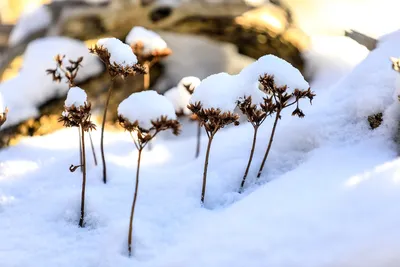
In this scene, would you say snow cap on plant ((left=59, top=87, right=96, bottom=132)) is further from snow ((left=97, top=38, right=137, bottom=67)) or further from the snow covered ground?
the snow covered ground

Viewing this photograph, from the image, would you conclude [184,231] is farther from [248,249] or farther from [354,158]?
[354,158]

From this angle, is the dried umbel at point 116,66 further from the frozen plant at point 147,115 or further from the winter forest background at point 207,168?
the frozen plant at point 147,115

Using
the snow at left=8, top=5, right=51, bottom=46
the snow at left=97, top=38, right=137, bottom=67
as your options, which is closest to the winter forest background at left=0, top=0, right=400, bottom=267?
the snow at left=97, top=38, right=137, bottom=67

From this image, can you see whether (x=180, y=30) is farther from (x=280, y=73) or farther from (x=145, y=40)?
(x=280, y=73)

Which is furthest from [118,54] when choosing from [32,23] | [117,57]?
[32,23]

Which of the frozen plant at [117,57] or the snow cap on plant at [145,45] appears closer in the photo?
the frozen plant at [117,57]

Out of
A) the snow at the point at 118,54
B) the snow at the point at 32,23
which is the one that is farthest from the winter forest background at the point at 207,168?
the snow at the point at 32,23

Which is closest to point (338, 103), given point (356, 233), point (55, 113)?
point (356, 233)
